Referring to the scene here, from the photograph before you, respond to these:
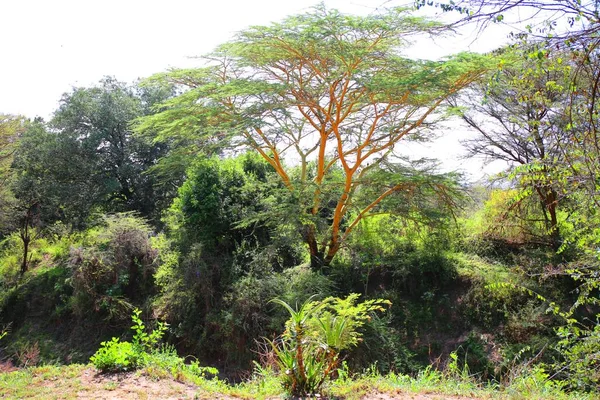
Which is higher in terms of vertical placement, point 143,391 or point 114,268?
point 114,268

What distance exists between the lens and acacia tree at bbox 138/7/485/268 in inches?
341

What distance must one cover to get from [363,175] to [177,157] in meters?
4.48

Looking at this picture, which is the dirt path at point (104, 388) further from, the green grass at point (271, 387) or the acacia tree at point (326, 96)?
the acacia tree at point (326, 96)

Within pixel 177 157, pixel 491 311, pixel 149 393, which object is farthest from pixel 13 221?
pixel 491 311

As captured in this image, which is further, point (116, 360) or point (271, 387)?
point (116, 360)

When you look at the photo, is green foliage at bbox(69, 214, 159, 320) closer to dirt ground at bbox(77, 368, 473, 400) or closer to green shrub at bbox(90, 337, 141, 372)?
green shrub at bbox(90, 337, 141, 372)

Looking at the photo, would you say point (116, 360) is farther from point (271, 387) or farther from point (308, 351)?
point (308, 351)

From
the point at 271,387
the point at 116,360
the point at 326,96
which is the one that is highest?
the point at 326,96

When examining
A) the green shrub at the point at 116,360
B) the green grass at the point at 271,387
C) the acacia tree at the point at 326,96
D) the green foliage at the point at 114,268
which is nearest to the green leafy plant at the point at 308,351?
the green grass at the point at 271,387

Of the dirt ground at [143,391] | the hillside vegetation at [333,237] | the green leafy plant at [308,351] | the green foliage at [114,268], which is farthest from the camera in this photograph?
the green foliage at [114,268]

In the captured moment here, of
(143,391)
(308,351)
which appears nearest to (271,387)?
(308,351)

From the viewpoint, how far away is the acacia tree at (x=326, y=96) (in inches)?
341

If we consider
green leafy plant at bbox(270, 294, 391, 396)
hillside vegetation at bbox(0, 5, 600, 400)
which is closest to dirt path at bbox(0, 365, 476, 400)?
green leafy plant at bbox(270, 294, 391, 396)

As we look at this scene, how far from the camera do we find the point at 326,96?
1034cm
